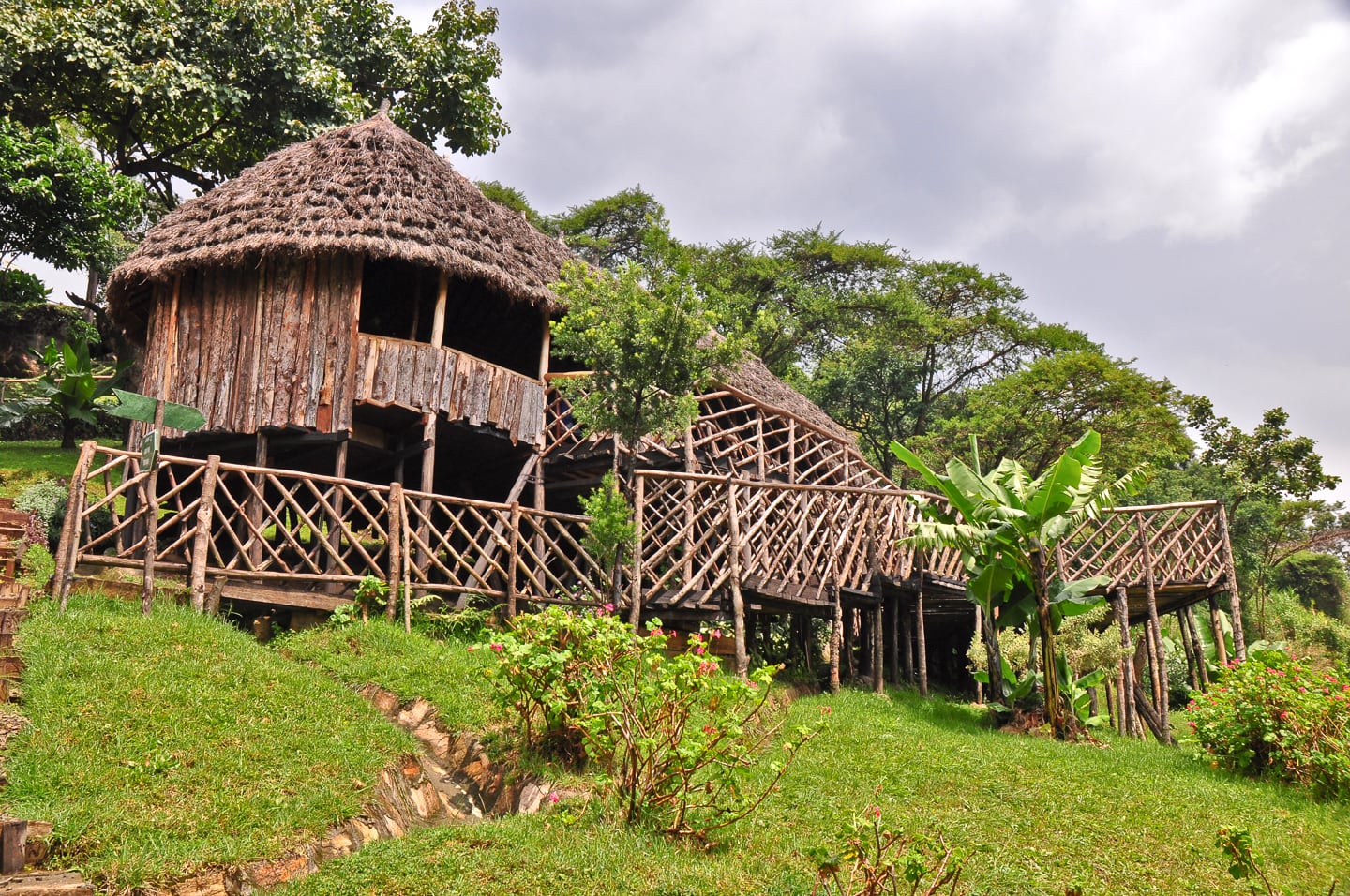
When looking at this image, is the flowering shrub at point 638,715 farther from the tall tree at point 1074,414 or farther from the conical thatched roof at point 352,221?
the tall tree at point 1074,414

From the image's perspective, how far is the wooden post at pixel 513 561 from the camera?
11.1 meters

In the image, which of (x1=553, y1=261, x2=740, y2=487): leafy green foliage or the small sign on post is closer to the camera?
the small sign on post

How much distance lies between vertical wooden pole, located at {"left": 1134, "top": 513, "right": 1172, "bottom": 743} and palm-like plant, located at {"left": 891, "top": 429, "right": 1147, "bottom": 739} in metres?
1.43

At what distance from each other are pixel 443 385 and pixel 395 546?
3.49 m

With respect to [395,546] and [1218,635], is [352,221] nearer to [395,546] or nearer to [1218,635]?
[395,546]

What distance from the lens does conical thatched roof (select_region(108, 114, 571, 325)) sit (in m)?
12.7

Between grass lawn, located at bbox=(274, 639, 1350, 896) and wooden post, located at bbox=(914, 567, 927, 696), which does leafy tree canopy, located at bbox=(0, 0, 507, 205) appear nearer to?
wooden post, located at bbox=(914, 567, 927, 696)

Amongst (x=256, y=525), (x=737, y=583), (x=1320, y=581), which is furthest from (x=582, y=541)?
(x=1320, y=581)

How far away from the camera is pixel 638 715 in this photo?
6.56 meters

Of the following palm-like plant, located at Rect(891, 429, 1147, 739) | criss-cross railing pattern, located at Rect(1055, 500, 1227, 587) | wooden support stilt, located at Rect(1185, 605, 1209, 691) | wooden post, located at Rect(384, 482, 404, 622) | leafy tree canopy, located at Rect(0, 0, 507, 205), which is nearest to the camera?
wooden post, located at Rect(384, 482, 404, 622)

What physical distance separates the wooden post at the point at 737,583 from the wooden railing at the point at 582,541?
28 millimetres

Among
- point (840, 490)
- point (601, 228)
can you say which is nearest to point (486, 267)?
point (840, 490)

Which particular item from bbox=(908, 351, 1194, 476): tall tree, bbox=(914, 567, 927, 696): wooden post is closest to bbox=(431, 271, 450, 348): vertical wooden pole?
bbox=(914, 567, 927, 696): wooden post

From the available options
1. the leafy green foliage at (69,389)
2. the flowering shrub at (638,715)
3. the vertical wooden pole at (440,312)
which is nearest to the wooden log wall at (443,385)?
the vertical wooden pole at (440,312)
